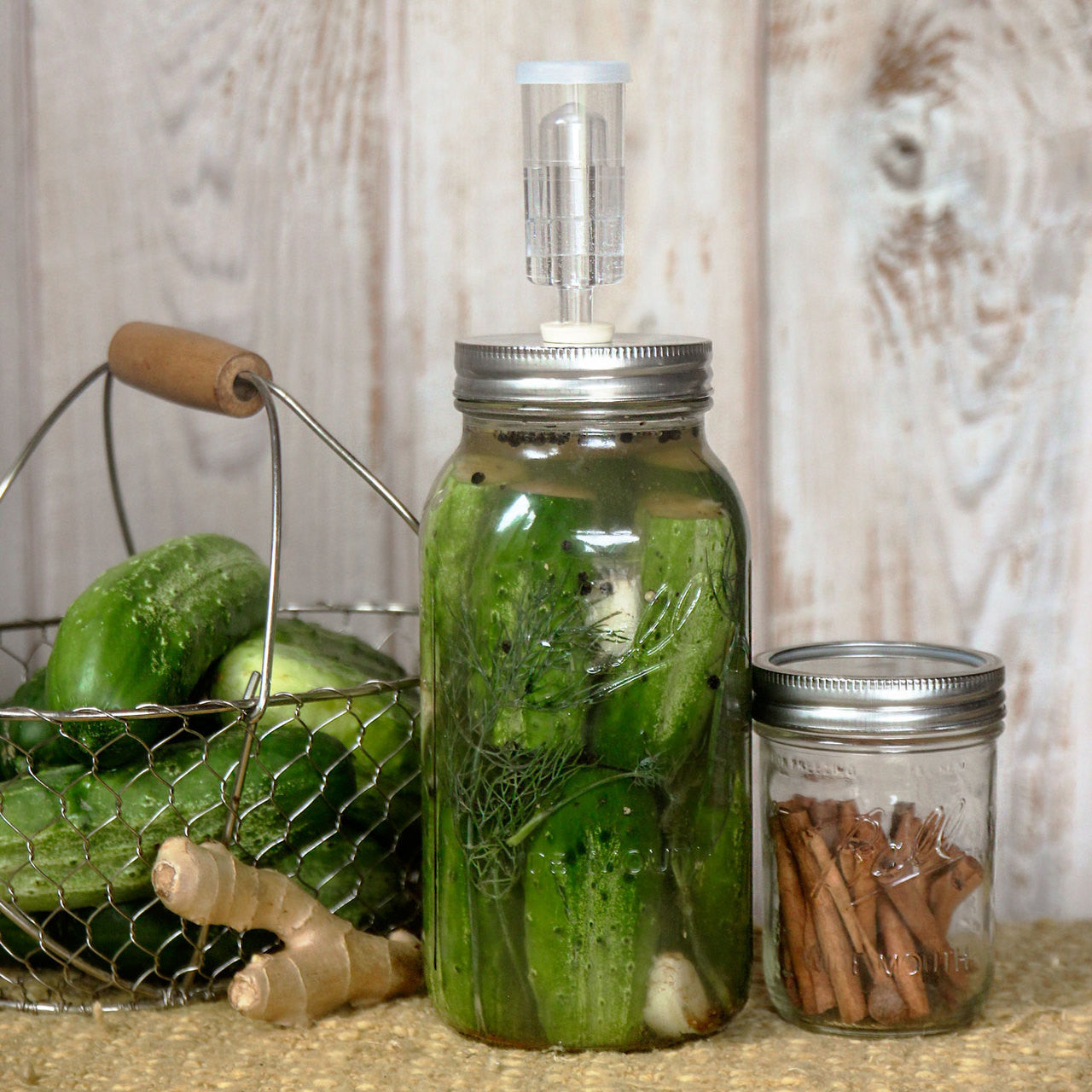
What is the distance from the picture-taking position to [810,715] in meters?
0.76

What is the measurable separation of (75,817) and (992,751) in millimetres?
484

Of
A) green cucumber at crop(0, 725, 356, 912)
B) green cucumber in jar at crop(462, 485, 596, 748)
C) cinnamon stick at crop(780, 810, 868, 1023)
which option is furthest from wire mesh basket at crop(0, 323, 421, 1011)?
cinnamon stick at crop(780, 810, 868, 1023)

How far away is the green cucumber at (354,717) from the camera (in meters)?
0.85

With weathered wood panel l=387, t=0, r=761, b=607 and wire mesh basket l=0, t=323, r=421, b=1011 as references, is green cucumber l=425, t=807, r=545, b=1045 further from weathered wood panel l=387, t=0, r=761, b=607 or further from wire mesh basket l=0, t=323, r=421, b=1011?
weathered wood panel l=387, t=0, r=761, b=607

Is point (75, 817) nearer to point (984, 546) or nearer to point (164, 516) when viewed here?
point (164, 516)

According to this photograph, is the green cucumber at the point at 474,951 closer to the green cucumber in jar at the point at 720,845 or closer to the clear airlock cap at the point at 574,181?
the green cucumber in jar at the point at 720,845

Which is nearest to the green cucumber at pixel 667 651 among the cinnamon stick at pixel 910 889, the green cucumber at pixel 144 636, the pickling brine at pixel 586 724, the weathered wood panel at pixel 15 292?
the pickling brine at pixel 586 724

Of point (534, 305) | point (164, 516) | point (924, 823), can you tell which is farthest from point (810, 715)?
point (164, 516)

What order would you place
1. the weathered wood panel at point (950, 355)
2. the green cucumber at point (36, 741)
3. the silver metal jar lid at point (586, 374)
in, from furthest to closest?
the weathered wood panel at point (950, 355) < the green cucumber at point (36, 741) < the silver metal jar lid at point (586, 374)

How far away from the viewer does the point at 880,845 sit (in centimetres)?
75

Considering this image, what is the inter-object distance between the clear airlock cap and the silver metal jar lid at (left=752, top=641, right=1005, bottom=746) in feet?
0.71

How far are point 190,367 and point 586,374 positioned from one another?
0.29 m

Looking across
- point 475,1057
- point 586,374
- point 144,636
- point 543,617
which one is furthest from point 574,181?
point 475,1057

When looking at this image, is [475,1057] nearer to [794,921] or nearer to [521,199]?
[794,921]
